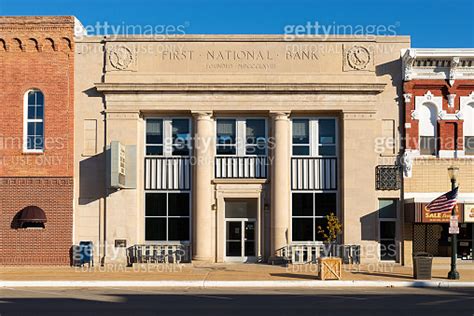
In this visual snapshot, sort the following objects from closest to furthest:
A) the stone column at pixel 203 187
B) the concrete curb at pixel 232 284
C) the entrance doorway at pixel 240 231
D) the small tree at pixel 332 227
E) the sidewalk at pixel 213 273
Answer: the concrete curb at pixel 232 284
the sidewalk at pixel 213 273
the small tree at pixel 332 227
the stone column at pixel 203 187
the entrance doorway at pixel 240 231

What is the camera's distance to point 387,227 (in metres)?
27.7

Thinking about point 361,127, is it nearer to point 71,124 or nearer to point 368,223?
point 368,223

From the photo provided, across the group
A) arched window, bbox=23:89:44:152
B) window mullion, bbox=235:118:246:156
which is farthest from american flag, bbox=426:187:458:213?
arched window, bbox=23:89:44:152

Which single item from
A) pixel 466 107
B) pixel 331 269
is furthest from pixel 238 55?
pixel 331 269

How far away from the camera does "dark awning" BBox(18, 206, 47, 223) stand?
87.4 feet

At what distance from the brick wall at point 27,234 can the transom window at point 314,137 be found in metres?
10.1

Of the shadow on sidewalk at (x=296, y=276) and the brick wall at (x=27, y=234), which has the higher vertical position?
the brick wall at (x=27, y=234)

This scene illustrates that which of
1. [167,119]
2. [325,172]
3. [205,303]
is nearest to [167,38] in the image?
[167,119]

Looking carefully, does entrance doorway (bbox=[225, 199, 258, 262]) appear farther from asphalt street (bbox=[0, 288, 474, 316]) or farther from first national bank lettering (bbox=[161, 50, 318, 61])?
asphalt street (bbox=[0, 288, 474, 316])

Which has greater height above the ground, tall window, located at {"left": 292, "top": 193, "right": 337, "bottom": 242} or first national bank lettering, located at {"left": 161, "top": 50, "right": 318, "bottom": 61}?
first national bank lettering, located at {"left": 161, "top": 50, "right": 318, "bottom": 61}

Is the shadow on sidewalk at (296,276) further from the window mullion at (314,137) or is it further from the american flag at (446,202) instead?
the window mullion at (314,137)

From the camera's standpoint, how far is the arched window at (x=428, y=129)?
27.6 m

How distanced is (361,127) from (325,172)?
237 cm

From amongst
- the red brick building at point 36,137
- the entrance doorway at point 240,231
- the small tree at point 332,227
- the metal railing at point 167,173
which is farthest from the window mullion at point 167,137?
the small tree at point 332,227
